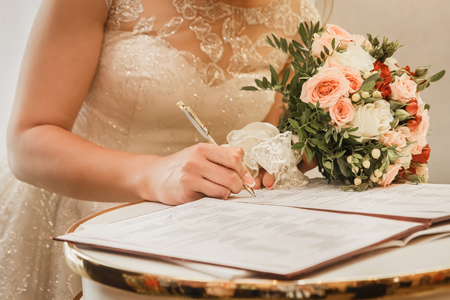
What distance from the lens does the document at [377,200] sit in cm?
52

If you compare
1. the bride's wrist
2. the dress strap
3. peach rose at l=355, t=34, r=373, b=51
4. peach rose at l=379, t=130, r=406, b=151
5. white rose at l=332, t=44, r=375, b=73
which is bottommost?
the bride's wrist

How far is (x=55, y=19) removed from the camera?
0.93 meters

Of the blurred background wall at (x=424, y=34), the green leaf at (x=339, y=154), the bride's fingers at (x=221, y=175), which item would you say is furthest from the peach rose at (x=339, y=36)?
the blurred background wall at (x=424, y=34)

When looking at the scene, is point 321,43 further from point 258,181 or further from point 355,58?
point 258,181

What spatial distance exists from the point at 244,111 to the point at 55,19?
563 mm

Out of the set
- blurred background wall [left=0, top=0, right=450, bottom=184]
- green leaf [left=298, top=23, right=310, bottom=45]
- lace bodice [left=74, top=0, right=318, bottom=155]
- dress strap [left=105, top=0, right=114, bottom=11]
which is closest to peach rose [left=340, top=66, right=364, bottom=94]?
green leaf [left=298, top=23, right=310, bottom=45]

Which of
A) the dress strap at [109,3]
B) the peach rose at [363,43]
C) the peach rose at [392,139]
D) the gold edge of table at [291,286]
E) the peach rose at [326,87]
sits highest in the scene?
the dress strap at [109,3]

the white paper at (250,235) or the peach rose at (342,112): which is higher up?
the peach rose at (342,112)

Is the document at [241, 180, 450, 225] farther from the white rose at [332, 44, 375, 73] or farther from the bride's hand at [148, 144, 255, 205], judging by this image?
the white rose at [332, 44, 375, 73]

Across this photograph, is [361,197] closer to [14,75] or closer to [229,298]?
[229,298]

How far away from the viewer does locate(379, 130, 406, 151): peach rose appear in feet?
2.34

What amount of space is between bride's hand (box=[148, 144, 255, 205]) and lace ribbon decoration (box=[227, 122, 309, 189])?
9 cm

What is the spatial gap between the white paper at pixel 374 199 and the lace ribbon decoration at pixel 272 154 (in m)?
0.03

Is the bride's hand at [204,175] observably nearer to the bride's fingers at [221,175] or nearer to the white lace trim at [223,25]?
the bride's fingers at [221,175]
